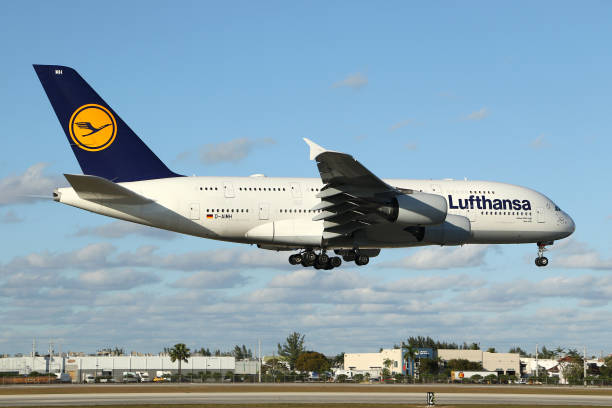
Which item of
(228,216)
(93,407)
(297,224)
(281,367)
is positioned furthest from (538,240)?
(281,367)

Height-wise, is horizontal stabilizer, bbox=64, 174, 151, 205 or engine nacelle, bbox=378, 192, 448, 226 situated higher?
horizontal stabilizer, bbox=64, 174, 151, 205

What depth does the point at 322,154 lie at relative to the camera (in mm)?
34312

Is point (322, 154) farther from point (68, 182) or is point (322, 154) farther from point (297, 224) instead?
point (68, 182)

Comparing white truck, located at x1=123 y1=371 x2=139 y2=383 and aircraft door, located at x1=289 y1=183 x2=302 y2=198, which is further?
white truck, located at x1=123 y1=371 x2=139 y2=383

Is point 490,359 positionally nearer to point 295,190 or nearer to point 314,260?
point 314,260

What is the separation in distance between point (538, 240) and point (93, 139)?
25.2m

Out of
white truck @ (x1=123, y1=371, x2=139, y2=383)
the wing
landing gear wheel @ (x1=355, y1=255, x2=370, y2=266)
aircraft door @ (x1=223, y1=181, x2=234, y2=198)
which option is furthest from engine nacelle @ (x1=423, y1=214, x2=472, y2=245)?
white truck @ (x1=123, y1=371, x2=139, y2=383)

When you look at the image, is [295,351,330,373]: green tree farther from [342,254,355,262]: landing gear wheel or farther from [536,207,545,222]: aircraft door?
[536,207,545,222]: aircraft door

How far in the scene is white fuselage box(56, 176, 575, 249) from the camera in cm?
3869

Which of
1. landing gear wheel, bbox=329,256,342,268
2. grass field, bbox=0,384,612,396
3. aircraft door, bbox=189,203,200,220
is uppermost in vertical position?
aircraft door, bbox=189,203,200,220

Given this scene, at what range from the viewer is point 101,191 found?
3688 cm

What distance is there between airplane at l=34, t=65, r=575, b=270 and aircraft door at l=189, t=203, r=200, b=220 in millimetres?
49

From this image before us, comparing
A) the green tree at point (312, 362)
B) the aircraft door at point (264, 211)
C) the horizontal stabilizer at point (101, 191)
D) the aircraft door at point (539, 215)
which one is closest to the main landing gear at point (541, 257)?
the aircraft door at point (539, 215)

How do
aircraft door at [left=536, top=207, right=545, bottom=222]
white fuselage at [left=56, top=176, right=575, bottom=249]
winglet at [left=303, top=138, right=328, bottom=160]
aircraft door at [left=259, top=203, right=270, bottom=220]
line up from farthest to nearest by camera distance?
aircraft door at [left=536, top=207, right=545, bottom=222] < aircraft door at [left=259, top=203, right=270, bottom=220] < white fuselage at [left=56, top=176, right=575, bottom=249] < winglet at [left=303, top=138, right=328, bottom=160]
